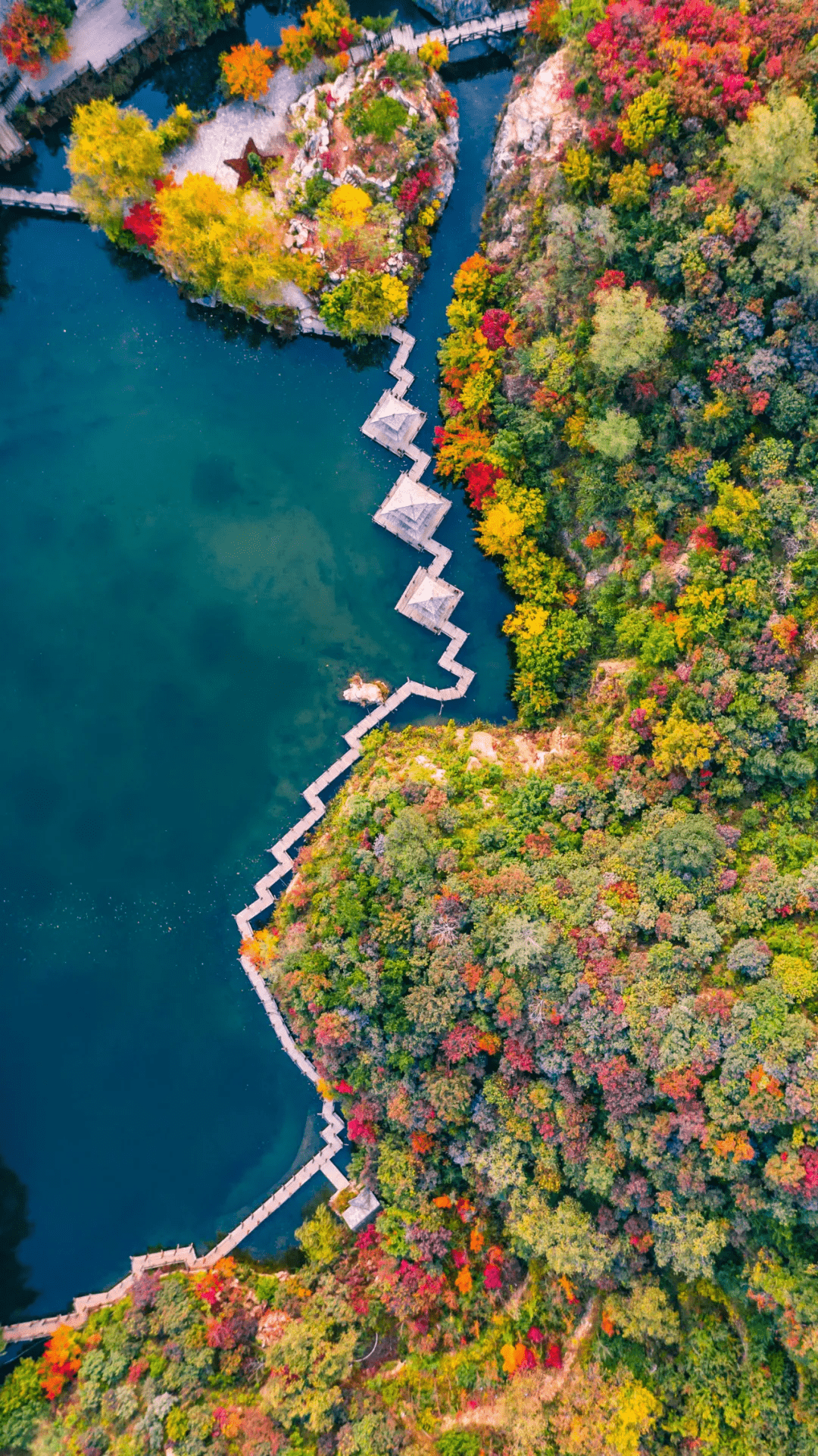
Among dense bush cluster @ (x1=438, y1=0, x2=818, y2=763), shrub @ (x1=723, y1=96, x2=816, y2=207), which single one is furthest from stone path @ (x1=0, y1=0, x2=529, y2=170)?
shrub @ (x1=723, y1=96, x2=816, y2=207)

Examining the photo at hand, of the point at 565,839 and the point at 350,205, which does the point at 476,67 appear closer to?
the point at 350,205

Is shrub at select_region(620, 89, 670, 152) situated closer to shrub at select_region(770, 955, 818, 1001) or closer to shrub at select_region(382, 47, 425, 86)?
shrub at select_region(382, 47, 425, 86)

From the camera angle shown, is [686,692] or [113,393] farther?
[113,393]

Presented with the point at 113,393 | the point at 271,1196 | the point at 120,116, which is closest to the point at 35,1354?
the point at 271,1196

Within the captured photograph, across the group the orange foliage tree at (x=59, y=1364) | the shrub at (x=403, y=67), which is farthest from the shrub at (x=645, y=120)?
the orange foliage tree at (x=59, y=1364)

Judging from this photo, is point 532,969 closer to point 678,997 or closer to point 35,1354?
point 678,997

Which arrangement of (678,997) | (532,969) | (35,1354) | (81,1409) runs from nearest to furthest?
(678,997)
(532,969)
(81,1409)
(35,1354)

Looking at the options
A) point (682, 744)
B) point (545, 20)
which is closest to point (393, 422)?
point (545, 20)
